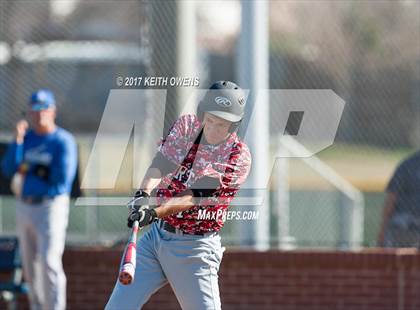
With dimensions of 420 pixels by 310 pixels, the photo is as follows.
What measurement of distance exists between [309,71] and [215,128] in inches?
121

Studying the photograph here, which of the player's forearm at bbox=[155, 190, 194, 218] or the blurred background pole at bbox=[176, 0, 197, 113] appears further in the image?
the blurred background pole at bbox=[176, 0, 197, 113]

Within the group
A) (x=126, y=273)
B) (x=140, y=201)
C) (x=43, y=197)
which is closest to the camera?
(x=126, y=273)

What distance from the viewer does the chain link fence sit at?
8188 mm

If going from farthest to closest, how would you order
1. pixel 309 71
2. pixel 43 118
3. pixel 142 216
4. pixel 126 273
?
pixel 309 71 < pixel 43 118 < pixel 142 216 < pixel 126 273

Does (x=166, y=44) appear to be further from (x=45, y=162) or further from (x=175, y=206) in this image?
(x=175, y=206)

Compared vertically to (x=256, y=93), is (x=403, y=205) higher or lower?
lower

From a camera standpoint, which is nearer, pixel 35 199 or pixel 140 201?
pixel 140 201

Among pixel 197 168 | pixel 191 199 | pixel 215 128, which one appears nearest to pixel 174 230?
pixel 191 199

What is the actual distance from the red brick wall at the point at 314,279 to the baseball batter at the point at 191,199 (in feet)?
8.50

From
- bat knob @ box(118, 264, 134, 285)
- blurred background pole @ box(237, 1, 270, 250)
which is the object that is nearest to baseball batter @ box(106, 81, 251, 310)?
bat knob @ box(118, 264, 134, 285)

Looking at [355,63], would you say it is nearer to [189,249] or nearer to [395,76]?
[395,76]

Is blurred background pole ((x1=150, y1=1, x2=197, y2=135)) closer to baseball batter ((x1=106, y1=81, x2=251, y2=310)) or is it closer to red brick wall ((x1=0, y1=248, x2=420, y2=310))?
red brick wall ((x1=0, y1=248, x2=420, y2=310))

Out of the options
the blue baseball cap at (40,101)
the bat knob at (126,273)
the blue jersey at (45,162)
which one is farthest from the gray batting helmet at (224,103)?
the blue baseball cap at (40,101)

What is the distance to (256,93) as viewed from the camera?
8023 mm
